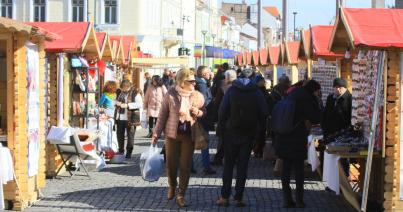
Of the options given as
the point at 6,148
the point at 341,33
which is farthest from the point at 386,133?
the point at 6,148

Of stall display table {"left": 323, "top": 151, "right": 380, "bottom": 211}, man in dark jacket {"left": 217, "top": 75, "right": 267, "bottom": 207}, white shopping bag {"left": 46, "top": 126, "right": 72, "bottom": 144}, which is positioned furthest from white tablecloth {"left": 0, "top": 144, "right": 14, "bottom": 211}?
stall display table {"left": 323, "top": 151, "right": 380, "bottom": 211}

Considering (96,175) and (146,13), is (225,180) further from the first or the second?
(146,13)

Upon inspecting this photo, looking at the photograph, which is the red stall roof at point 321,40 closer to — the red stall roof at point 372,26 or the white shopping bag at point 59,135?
the red stall roof at point 372,26

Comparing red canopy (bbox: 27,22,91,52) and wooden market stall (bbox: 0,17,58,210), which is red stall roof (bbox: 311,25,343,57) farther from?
wooden market stall (bbox: 0,17,58,210)

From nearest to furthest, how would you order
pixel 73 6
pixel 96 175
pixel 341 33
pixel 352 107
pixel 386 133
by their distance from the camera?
pixel 386 133, pixel 341 33, pixel 352 107, pixel 96 175, pixel 73 6

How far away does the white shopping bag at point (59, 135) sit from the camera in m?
13.5

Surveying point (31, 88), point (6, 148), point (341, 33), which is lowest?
point (6, 148)

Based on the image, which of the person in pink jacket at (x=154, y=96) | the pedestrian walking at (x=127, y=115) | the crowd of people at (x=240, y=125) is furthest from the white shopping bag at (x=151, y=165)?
the person in pink jacket at (x=154, y=96)

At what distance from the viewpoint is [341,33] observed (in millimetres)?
11602

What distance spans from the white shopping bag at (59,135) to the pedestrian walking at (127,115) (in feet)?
9.79

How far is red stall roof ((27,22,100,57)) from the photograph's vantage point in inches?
543

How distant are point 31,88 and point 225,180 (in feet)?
9.28

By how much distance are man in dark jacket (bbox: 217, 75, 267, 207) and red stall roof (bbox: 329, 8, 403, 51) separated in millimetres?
1466

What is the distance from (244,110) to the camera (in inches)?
422
